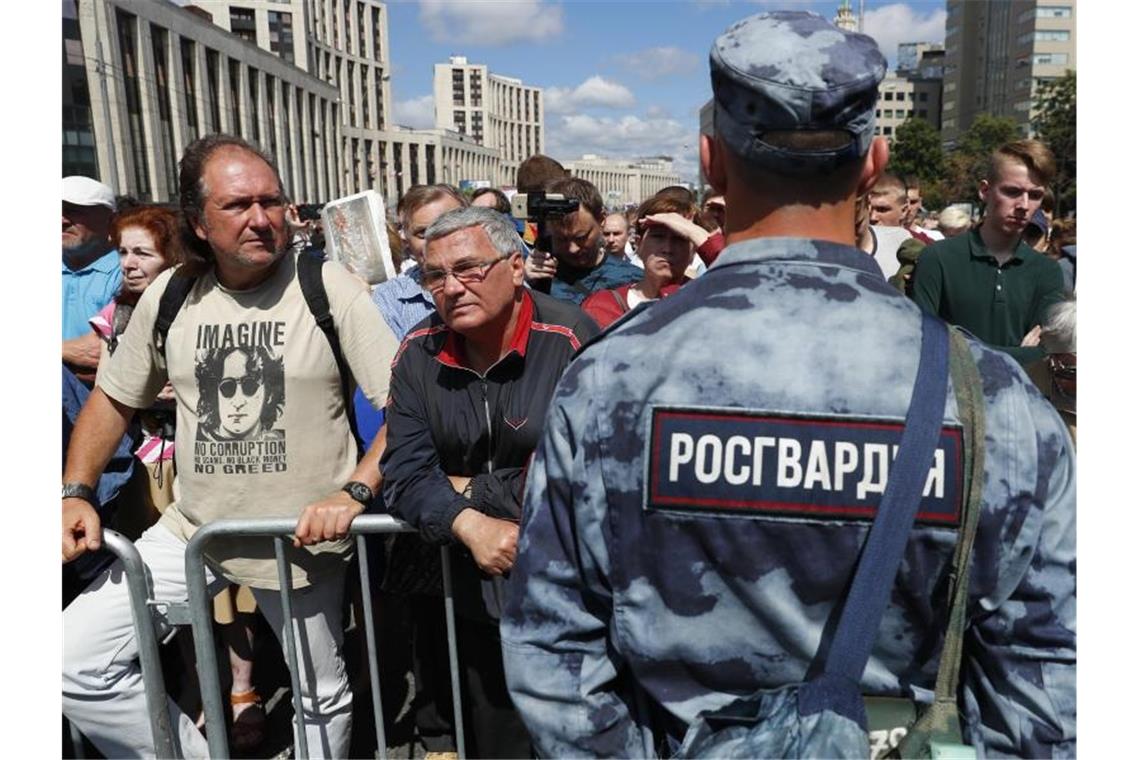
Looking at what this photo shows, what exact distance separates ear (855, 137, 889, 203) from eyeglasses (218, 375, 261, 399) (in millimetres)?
2066

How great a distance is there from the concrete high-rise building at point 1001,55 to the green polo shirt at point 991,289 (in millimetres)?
84553

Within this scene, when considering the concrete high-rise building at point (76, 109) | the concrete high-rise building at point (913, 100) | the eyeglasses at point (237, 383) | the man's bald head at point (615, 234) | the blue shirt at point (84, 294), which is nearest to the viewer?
the eyeglasses at point (237, 383)

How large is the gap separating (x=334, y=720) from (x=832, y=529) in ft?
7.63

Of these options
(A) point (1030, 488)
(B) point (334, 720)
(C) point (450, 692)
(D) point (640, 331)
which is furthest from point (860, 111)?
(B) point (334, 720)

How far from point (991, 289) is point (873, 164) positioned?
287 centimetres

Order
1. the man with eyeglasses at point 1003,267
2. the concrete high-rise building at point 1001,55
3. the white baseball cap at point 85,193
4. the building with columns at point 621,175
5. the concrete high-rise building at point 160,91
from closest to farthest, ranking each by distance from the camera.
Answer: the man with eyeglasses at point 1003,267 → the white baseball cap at point 85,193 → the concrete high-rise building at point 160,91 → the concrete high-rise building at point 1001,55 → the building with columns at point 621,175

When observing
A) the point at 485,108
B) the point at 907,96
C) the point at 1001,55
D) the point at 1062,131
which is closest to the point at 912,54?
the point at 907,96

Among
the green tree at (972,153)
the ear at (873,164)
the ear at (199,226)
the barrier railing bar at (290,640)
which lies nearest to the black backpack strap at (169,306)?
the ear at (199,226)

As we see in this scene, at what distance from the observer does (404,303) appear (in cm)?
426

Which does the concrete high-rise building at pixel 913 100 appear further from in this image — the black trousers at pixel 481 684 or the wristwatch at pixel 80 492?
the wristwatch at pixel 80 492

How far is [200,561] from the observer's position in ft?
8.35

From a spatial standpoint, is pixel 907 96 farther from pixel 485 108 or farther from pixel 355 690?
pixel 355 690

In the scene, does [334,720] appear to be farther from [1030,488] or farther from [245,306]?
[1030,488]

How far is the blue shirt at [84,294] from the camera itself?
157 inches
